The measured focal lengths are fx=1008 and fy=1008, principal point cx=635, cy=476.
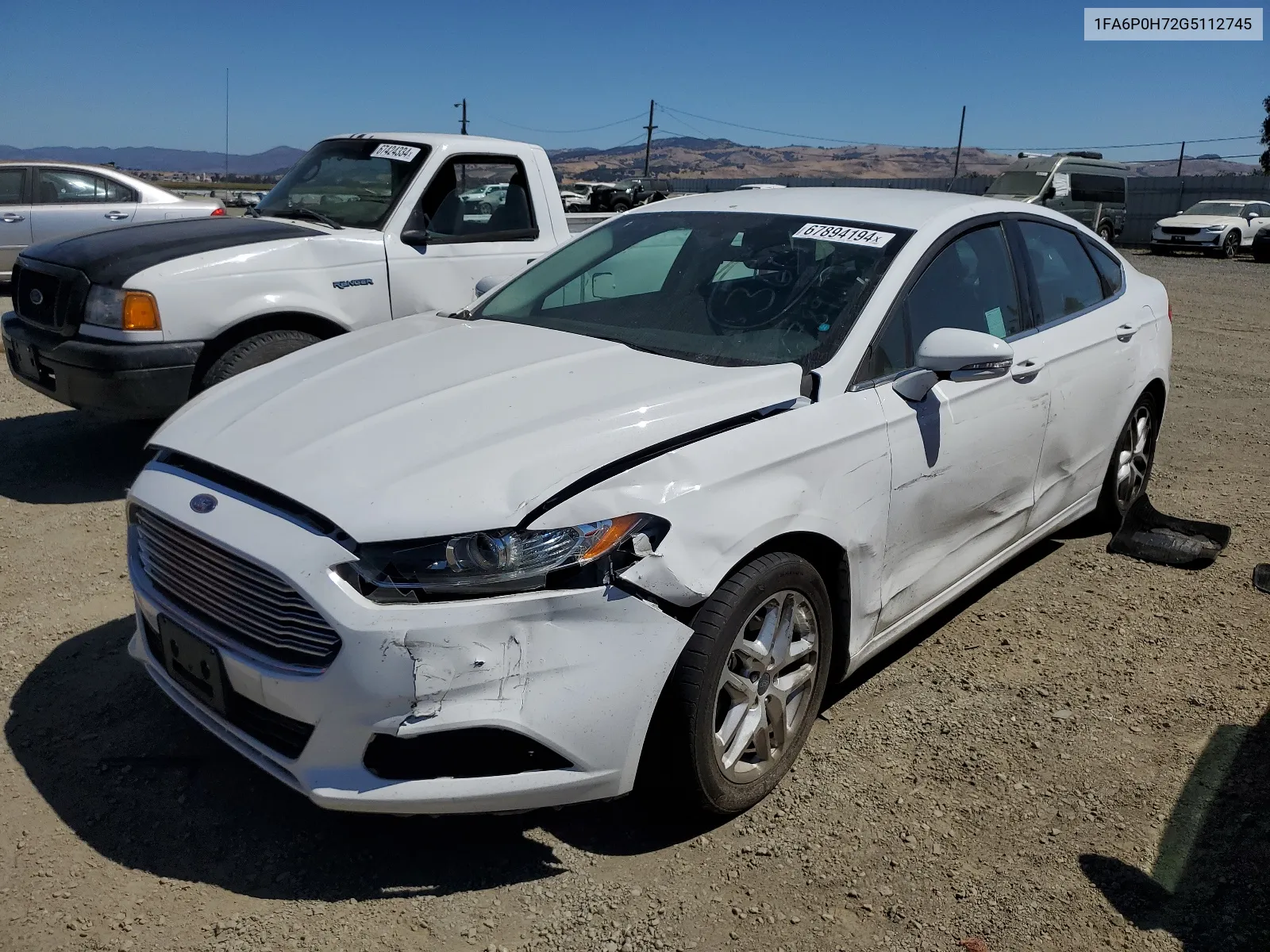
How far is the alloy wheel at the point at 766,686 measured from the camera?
269 cm

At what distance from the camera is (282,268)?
211 inches

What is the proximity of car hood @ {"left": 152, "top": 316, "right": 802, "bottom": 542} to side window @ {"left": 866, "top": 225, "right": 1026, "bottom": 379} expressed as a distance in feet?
1.45

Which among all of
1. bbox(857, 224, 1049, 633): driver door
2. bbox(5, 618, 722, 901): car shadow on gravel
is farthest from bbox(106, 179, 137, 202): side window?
bbox(857, 224, 1049, 633): driver door

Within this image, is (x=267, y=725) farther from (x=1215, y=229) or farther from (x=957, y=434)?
(x=1215, y=229)

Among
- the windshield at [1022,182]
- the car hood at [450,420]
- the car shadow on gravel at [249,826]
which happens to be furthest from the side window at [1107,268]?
the windshield at [1022,182]

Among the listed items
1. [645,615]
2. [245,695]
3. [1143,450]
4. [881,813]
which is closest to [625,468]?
[645,615]

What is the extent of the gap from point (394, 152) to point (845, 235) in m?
3.54

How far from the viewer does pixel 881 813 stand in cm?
291

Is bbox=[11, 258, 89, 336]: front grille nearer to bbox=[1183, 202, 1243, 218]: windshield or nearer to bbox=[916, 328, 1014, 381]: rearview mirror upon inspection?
bbox=[916, 328, 1014, 381]: rearview mirror

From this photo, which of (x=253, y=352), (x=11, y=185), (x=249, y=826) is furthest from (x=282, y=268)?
(x=11, y=185)

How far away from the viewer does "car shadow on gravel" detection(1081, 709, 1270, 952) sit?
2.51 metres

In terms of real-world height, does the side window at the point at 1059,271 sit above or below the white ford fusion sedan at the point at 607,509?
above

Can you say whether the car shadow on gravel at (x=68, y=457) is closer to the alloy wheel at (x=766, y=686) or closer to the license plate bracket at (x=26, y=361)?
the license plate bracket at (x=26, y=361)

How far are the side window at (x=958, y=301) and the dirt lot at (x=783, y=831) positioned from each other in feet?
4.01
